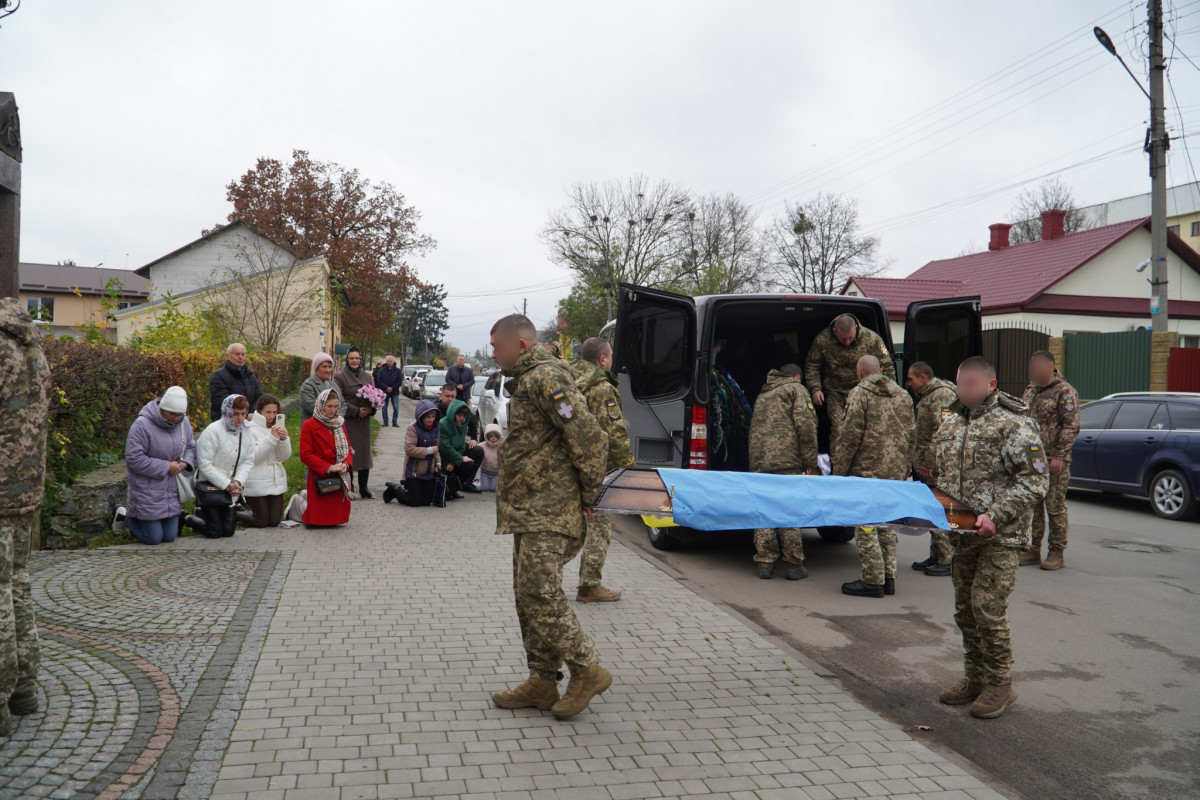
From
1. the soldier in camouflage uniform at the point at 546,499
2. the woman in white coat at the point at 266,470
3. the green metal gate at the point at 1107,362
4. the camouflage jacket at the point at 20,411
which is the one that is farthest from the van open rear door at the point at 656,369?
the green metal gate at the point at 1107,362

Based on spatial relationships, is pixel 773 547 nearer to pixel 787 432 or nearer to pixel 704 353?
pixel 787 432

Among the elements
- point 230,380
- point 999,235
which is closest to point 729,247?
point 999,235

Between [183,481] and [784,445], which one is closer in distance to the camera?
[784,445]

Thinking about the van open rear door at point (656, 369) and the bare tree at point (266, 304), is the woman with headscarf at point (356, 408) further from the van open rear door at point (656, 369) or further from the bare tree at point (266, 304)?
the bare tree at point (266, 304)

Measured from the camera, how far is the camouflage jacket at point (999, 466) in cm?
453

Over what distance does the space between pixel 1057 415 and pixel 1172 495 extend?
4698 mm

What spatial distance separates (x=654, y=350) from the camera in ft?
28.1

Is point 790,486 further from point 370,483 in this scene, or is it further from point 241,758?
point 370,483

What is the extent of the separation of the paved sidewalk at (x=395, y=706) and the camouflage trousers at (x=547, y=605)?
13.9 inches

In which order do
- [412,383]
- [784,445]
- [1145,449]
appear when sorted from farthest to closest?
[412,383] → [1145,449] → [784,445]

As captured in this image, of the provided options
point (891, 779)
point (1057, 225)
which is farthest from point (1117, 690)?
point (1057, 225)

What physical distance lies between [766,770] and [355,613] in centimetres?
338

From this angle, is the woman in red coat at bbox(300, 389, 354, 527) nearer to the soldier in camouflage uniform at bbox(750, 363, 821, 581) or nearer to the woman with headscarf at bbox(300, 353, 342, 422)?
the woman with headscarf at bbox(300, 353, 342, 422)

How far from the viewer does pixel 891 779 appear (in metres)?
3.82
